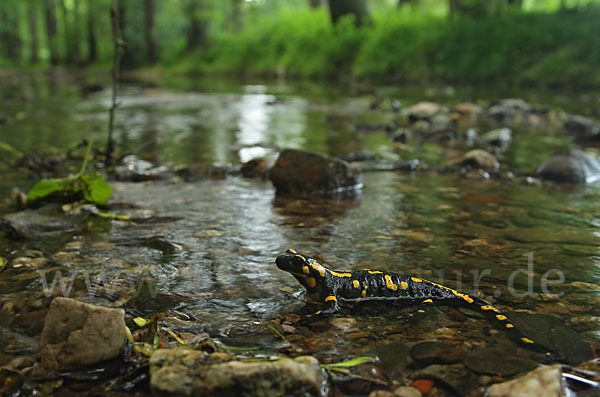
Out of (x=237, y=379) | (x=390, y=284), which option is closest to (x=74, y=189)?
(x=390, y=284)

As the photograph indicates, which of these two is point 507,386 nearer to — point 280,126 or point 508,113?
point 280,126

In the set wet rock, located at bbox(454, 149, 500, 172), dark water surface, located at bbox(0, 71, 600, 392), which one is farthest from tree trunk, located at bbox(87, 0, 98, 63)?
wet rock, located at bbox(454, 149, 500, 172)

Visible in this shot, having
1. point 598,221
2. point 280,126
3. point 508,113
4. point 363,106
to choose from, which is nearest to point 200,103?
point 363,106

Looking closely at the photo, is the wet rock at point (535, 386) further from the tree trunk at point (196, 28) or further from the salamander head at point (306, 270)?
the tree trunk at point (196, 28)

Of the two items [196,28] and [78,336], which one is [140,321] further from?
[196,28]

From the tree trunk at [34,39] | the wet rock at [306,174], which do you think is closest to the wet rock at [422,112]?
the wet rock at [306,174]

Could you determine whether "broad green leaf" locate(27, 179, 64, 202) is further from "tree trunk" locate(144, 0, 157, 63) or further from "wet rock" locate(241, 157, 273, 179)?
"tree trunk" locate(144, 0, 157, 63)
